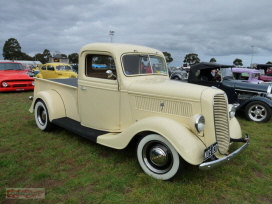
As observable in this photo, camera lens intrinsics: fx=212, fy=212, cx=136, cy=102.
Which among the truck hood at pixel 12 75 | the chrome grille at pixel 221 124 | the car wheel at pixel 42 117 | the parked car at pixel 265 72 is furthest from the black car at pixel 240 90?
the parked car at pixel 265 72

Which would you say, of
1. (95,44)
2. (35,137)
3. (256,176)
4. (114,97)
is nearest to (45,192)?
(114,97)

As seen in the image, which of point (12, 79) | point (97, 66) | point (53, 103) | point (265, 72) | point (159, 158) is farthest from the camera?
point (265, 72)

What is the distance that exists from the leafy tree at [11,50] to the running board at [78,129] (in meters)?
77.8

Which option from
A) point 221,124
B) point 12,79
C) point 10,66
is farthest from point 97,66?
point 10,66

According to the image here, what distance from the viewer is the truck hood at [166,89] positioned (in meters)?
3.04

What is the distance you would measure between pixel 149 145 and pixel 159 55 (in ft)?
6.85

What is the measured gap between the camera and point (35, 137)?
15.2 ft

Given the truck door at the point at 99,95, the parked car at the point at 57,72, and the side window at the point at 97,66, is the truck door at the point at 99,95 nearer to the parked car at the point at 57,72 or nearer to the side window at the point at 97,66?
the side window at the point at 97,66

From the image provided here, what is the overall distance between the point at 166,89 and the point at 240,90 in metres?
4.77

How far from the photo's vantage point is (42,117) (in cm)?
508

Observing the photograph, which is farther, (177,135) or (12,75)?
(12,75)

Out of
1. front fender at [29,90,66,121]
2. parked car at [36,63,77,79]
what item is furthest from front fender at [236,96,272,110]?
parked car at [36,63,77,79]

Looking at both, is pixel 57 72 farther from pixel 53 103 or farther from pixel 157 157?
pixel 157 157

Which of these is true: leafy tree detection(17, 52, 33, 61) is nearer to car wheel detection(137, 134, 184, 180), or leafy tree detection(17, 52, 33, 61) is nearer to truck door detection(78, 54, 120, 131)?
truck door detection(78, 54, 120, 131)
